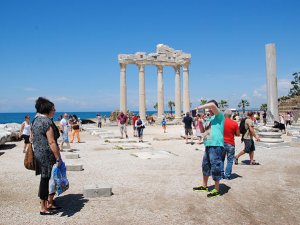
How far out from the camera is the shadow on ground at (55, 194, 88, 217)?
542cm

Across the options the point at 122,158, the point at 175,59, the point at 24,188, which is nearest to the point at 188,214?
the point at 24,188

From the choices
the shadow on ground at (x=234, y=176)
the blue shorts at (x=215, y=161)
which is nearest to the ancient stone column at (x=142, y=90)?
the shadow on ground at (x=234, y=176)

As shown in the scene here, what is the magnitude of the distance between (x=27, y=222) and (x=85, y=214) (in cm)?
97

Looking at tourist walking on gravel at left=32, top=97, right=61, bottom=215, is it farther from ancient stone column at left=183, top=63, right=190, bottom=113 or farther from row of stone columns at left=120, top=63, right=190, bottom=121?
ancient stone column at left=183, top=63, right=190, bottom=113

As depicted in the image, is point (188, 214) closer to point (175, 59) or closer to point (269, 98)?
point (269, 98)

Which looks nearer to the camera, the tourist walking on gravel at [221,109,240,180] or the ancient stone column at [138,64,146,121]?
the tourist walking on gravel at [221,109,240,180]

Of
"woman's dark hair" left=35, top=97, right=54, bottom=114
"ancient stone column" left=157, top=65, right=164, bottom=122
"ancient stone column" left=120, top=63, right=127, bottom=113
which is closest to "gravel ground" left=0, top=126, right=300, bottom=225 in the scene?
"woman's dark hair" left=35, top=97, right=54, bottom=114

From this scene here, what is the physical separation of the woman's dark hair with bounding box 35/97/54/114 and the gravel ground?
6.21ft

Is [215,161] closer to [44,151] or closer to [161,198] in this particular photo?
[161,198]

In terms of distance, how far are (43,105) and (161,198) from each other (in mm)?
3060

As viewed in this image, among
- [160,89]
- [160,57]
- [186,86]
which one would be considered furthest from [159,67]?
[186,86]

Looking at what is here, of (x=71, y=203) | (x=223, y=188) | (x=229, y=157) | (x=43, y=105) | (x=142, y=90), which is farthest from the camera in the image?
(x=142, y=90)

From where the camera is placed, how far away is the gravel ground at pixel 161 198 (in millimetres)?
5031

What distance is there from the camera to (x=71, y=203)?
5918mm
